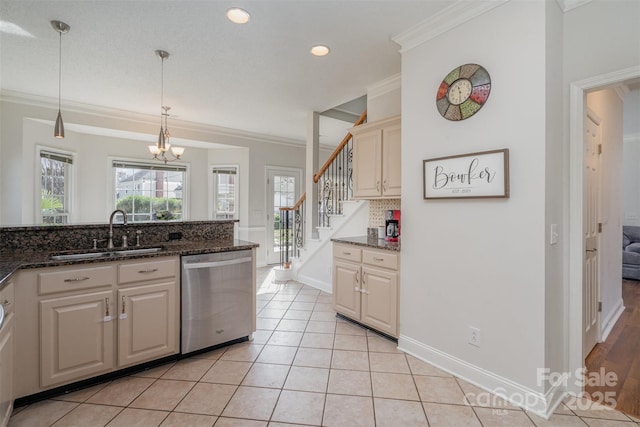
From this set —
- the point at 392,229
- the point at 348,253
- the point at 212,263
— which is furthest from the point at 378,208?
the point at 212,263

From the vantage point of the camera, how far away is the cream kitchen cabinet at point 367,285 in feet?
8.98

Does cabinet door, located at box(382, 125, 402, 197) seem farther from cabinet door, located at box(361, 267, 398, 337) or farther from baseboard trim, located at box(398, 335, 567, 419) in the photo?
baseboard trim, located at box(398, 335, 567, 419)

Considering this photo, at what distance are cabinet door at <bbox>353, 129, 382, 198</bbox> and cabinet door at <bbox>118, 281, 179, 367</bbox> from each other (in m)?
2.14

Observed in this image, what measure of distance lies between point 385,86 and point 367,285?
2.36 metres

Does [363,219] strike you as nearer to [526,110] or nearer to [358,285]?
[358,285]

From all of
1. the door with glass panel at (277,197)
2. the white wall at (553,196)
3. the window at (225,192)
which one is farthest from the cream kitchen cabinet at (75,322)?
the door with glass panel at (277,197)

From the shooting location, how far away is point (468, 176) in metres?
2.14

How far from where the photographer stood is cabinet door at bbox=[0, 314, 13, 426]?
5.12 feet

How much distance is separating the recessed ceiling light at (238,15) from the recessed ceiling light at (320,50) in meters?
0.68

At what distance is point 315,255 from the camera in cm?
475

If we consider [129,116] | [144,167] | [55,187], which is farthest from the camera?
→ [144,167]

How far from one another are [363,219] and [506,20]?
250 cm

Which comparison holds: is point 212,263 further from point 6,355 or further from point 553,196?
point 553,196

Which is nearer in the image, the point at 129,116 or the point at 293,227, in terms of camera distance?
the point at 129,116
